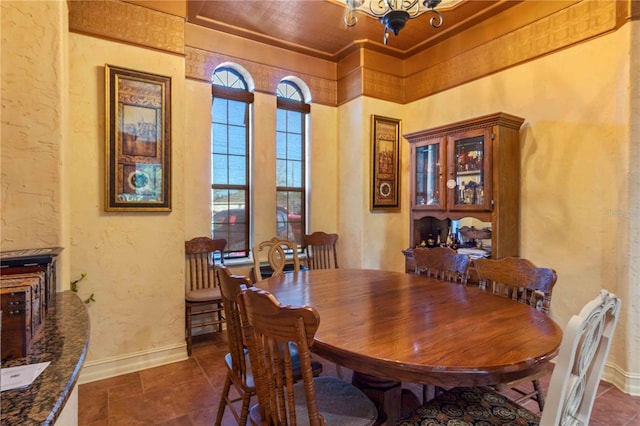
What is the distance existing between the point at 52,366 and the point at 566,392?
1.55 m

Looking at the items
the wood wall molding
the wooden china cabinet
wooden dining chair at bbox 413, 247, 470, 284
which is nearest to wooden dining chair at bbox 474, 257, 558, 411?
wooden dining chair at bbox 413, 247, 470, 284

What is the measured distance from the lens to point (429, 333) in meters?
1.38

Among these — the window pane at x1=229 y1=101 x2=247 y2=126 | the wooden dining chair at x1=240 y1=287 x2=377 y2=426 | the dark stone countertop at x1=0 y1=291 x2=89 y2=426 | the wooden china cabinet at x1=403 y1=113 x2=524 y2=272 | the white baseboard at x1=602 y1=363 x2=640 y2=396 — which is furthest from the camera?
the window pane at x1=229 y1=101 x2=247 y2=126

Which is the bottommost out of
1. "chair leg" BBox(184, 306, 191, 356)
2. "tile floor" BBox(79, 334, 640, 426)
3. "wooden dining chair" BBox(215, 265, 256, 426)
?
"tile floor" BBox(79, 334, 640, 426)

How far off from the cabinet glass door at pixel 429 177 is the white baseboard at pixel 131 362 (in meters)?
2.78

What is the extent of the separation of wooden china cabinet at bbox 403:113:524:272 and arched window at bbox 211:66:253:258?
6.26 ft

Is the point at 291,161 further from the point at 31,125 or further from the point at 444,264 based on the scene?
the point at 31,125

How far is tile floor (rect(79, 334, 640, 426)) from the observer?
2.09 metres

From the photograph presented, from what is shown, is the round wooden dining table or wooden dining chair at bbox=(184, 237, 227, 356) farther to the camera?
wooden dining chair at bbox=(184, 237, 227, 356)

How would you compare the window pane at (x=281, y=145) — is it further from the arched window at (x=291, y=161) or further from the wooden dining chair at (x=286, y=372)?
the wooden dining chair at (x=286, y=372)

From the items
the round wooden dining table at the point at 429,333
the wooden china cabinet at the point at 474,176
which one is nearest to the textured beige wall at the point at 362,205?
the wooden china cabinet at the point at 474,176

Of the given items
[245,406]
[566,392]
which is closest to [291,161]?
[245,406]

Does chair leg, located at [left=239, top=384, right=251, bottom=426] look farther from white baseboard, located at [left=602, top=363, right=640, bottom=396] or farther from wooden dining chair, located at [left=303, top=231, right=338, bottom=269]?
white baseboard, located at [left=602, top=363, right=640, bottom=396]

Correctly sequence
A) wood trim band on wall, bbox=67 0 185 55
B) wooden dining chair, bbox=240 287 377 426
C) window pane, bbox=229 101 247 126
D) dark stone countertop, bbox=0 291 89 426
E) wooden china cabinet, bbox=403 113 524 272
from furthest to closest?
1. window pane, bbox=229 101 247 126
2. wooden china cabinet, bbox=403 113 524 272
3. wood trim band on wall, bbox=67 0 185 55
4. wooden dining chair, bbox=240 287 377 426
5. dark stone countertop, bbox=0 291 89 426
